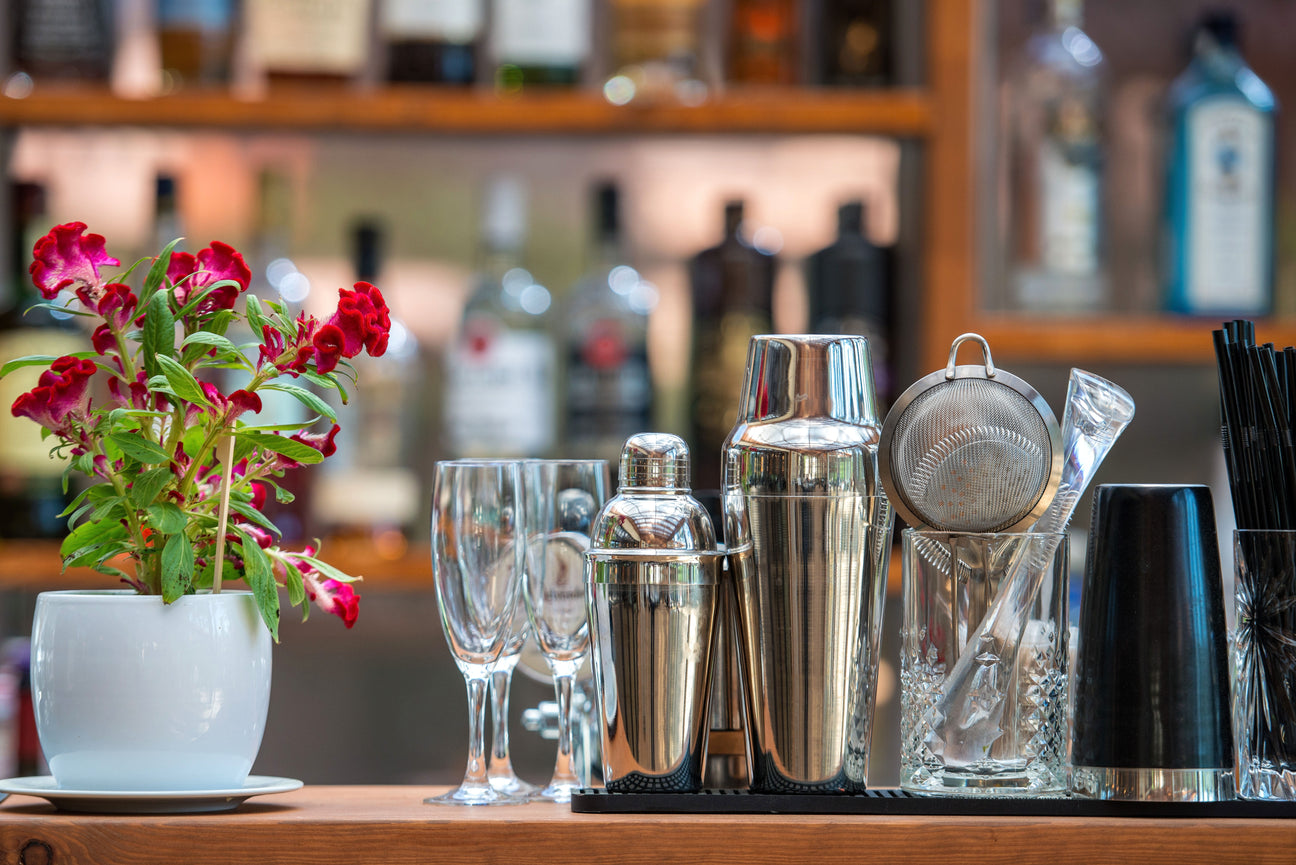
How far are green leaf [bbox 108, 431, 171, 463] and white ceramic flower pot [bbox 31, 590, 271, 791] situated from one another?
0.06 m

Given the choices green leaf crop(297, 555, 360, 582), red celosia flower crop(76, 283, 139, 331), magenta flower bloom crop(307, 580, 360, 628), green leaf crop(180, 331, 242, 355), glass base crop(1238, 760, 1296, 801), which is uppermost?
red celosia flower crop(76, 283, 139, 331)

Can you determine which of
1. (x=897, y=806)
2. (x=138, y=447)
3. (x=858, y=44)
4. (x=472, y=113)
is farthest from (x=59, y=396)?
(x=858, y=44)

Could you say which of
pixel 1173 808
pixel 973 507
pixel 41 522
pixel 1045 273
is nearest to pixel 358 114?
pixel 41 522

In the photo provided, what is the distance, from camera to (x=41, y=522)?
1446mm

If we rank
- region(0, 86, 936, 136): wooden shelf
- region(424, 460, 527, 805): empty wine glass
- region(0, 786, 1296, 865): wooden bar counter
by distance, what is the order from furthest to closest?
region(0, 86, 936, 136): wooden shelf, region(424, 460, 527, 805): empty wine glass, region(0, 786, 1296, 865): wooden bar counter

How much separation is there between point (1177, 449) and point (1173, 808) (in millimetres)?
1109

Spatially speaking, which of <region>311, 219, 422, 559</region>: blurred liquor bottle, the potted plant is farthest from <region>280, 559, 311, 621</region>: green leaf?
<region>311, 219, 422, 559</region>: blurred liquor bottle

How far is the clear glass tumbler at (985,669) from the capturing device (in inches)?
25.3

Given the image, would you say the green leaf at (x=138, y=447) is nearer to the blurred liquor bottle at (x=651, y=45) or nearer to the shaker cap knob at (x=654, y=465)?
the shaker cap knob at (x=654, y=465)

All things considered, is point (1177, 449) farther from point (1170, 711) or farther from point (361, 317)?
point (361, 317)

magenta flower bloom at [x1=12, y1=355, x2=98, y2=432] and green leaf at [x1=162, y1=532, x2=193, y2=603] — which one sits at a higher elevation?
magenta flower bloom at [x1=12, y1=355, x2=98, y2=432]

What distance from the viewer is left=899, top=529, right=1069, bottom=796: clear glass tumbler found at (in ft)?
2.11

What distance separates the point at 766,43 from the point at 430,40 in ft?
1.14

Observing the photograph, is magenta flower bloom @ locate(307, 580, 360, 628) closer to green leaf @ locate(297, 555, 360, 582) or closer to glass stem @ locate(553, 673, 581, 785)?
green leaf @ locate(297, 555, 360, 582)
